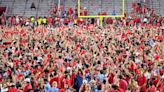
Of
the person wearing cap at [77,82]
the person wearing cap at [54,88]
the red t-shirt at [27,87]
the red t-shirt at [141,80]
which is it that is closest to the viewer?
the person wearing cap at [54,88]

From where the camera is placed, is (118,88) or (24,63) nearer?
(118,88)

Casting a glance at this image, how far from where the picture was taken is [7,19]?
35.5 metres

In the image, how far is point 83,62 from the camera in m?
13.6

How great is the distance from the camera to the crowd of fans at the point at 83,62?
403 inches

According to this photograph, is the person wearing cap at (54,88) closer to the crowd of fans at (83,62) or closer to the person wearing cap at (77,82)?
the crowd of fans at (83,62)

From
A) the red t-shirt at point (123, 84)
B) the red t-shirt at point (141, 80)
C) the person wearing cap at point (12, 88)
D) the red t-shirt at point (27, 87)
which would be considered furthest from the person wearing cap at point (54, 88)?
the red t-shirt at point (141, 80)

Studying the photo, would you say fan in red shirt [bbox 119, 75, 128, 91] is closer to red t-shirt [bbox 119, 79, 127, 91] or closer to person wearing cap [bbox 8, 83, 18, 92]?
red t-shirt [bbox 119, 79, 127, 91]

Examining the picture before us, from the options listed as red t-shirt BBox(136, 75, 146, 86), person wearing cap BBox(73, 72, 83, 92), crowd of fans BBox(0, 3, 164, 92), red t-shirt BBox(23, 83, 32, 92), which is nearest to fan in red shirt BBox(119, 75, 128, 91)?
crowd of fans BBox(0, 3, 164, 92)

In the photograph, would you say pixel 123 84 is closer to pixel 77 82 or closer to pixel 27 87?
pixel 77 82

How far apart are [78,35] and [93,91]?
35.4 feet

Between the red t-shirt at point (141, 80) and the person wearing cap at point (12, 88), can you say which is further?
the red t-shirt at point (141, 80)

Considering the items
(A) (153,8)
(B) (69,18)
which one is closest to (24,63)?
(B) (69,18)

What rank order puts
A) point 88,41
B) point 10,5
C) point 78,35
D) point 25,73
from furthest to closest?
point 10,5, point 78,35, point 88,41, point 25,73

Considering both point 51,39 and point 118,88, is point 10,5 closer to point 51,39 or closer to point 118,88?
point 51,39
